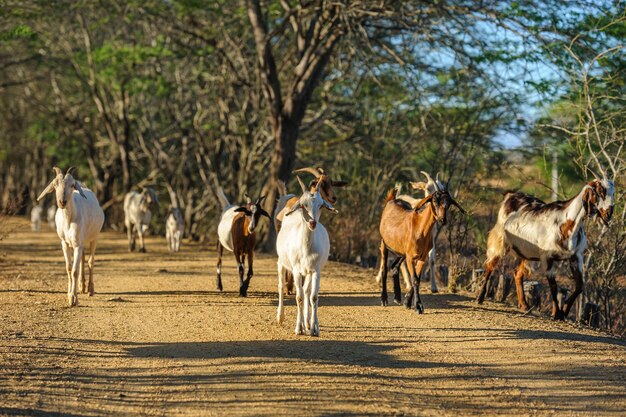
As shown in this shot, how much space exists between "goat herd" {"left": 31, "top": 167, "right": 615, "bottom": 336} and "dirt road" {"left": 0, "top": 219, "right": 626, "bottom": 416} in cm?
50

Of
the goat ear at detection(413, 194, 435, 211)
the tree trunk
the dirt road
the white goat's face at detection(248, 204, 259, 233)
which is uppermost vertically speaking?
the tree trunk

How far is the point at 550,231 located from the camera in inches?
489

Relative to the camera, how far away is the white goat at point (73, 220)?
12.7m

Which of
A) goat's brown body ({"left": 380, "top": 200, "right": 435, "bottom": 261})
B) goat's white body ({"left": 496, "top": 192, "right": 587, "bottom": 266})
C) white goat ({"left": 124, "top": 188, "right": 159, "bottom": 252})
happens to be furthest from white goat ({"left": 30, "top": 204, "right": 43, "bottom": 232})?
goat's white body ({"left": 496, "top": 192, "right": 587, "bottom": 266})

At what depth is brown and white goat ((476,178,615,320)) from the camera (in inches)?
463

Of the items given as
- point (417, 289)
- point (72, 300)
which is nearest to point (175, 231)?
point (72, 300)

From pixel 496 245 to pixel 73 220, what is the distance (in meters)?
6.46

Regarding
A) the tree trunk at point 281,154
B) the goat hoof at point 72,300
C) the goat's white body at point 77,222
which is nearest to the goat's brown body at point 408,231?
the goat's white body at point 77,222

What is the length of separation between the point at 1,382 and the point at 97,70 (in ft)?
74.2

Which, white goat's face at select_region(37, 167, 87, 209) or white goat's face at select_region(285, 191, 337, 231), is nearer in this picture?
white goat's face at select_region(285, 191, 337, 231)

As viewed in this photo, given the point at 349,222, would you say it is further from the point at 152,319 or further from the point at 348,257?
the point at 152,319

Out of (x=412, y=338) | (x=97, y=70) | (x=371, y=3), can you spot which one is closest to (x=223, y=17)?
(x=371, y=3)

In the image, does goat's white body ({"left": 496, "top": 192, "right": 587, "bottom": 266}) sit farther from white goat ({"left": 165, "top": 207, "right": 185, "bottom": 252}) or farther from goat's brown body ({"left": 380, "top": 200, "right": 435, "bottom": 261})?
white goat ({"left": 165, "top": 207, "right": 185, "bottom": 252})

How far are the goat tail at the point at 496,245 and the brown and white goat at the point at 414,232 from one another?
1.46 m
